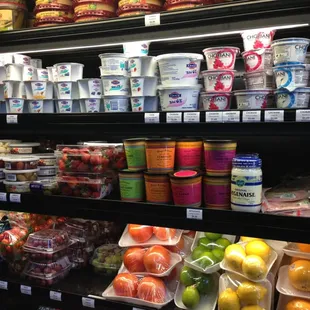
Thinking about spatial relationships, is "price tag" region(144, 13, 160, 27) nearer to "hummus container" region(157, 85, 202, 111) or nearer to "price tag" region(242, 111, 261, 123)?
"hummus container" region(157, 85, 202, 111)

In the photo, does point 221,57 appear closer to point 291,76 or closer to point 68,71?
point 291,76

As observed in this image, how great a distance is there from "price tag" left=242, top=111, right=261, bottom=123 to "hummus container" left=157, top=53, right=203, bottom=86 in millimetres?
294

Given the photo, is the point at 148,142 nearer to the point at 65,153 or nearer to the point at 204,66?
the point at 65,153

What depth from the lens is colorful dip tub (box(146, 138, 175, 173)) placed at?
1468 millimetres

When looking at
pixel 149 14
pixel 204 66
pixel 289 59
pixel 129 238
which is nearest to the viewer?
pixel 289 59

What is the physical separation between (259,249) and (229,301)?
A: 25 cm

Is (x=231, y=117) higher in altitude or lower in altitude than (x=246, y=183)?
higher

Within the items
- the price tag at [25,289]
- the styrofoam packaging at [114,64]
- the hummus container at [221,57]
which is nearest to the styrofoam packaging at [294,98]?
the hummus container at [221,57]

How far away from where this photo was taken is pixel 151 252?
1.66m

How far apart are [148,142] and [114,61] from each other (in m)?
0.40

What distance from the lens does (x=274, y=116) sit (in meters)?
1.26

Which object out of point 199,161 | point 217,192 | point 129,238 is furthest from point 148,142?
point 129,238

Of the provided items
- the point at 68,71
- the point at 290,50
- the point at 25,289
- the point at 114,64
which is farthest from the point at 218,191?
the point at 25,289

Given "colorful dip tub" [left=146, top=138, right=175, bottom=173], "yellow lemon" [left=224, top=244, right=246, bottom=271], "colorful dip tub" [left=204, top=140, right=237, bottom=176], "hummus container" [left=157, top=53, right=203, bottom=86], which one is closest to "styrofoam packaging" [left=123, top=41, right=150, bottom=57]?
"hummus container" [left=157, top=53, right=203, bottom=86]
